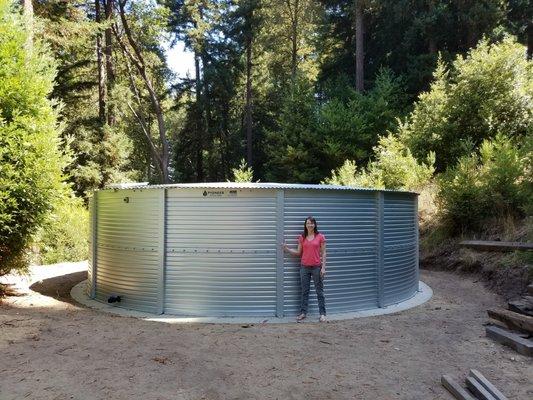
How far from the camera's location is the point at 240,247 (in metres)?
7.64

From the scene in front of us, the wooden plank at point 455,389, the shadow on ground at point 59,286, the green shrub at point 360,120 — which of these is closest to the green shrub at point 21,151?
the shadow on ground at point 59,286

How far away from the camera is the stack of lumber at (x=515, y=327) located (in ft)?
19.8

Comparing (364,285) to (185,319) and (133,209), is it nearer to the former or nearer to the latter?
(185,319)

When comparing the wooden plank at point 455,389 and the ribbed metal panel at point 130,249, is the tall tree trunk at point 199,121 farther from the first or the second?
the wooden plank at point 455,389

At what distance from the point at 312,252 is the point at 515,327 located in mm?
3127

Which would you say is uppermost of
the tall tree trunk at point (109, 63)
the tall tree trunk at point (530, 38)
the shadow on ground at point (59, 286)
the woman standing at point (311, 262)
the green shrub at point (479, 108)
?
the tall tree trunk at point (530, 38)

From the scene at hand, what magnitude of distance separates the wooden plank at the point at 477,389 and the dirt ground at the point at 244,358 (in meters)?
0.26

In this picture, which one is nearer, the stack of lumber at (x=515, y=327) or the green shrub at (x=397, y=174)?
the stack of lumber at (x=515, y=327)

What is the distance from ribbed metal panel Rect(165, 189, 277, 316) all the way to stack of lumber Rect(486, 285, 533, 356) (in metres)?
3.43

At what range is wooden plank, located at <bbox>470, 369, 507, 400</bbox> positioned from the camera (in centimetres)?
445

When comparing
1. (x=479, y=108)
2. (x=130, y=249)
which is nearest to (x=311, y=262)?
(x=130, y=249)

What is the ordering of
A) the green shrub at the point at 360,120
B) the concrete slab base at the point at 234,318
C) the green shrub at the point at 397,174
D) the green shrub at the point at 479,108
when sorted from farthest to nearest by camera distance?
1. the green shrub at the point at 360,120
2. the green shrub at the point at 479,108
3. the green shrub at the point at 397,174
4. the concrete slab base at the point at 234,318

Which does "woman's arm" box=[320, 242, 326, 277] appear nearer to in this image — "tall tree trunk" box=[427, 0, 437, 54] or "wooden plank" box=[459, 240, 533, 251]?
"wooden plank" box=[459, 240, 533, 251]

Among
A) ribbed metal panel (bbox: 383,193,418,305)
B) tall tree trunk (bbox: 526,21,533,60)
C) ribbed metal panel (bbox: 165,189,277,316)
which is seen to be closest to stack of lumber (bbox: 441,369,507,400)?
ribbed metal panel (bbox: 165,189,277,316)
